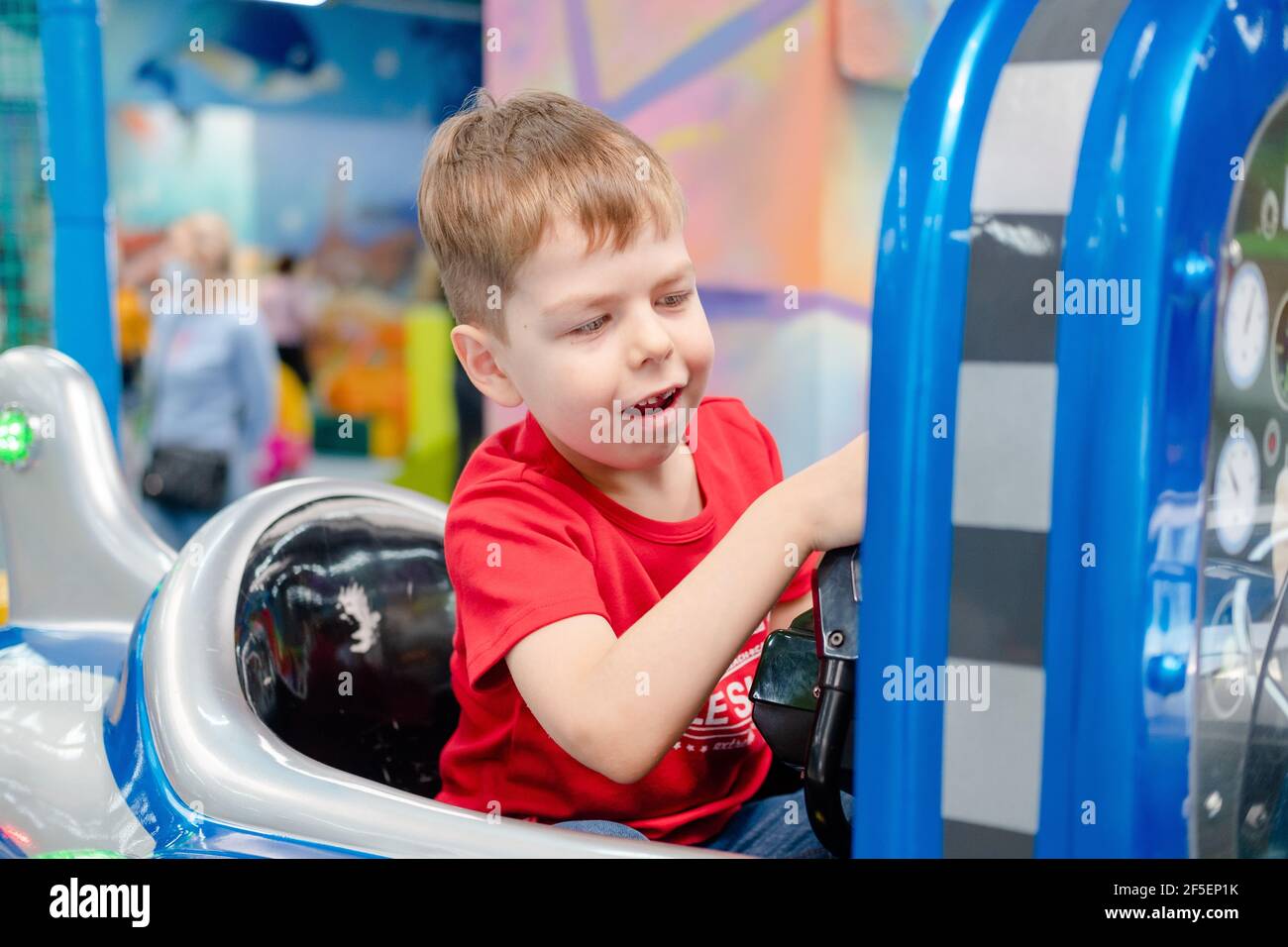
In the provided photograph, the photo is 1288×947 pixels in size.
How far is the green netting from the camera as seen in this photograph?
2604 mm

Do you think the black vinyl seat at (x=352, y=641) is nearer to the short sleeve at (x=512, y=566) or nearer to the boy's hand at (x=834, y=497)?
the short sleeve at (x=512, y=566)

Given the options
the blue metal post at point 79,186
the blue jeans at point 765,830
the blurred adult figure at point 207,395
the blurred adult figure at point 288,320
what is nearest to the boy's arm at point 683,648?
the blue jeans at point 765,830

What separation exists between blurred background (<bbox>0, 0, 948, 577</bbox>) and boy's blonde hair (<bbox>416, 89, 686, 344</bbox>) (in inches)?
53.9

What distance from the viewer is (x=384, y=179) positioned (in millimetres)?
4684

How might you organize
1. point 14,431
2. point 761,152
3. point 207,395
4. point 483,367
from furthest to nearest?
point 207,395, point 761,152, point 14,431, point 483,367

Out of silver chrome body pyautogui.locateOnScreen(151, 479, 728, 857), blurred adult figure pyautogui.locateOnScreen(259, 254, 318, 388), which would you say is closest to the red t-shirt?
silver chrome body pyautogui.locateOnScreen(151, 479, 728, 857)

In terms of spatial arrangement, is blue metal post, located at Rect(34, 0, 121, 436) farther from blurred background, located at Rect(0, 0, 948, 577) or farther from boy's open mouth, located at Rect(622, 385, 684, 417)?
boy's open mouth, located at Rect(622, 385, 684, 417)

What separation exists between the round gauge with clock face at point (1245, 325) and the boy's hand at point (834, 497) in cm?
18

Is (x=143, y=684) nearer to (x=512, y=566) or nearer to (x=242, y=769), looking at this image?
(x=242, y=769)

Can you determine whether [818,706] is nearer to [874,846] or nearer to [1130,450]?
Result: [874,846]

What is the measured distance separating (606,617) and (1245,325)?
1.32 ft

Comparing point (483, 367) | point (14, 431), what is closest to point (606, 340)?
point (483, 367)

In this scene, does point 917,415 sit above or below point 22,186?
below

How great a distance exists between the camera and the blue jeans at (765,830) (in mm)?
842
